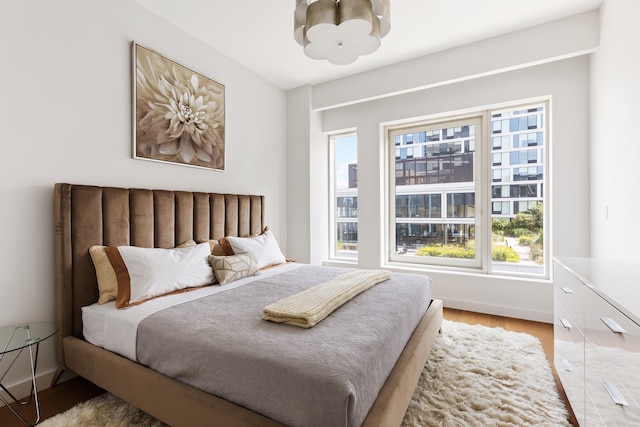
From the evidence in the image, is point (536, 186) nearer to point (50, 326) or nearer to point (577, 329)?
point (577, 329)

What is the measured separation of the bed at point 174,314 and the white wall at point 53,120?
4.9 inches

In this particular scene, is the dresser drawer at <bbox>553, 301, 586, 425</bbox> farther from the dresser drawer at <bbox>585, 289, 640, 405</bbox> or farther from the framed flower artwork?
the framed flower artwork

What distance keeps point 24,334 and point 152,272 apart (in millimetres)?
675

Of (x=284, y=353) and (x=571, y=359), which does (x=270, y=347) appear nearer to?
(x=284, y=353)

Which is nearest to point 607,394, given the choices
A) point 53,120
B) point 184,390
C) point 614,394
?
point 614,394

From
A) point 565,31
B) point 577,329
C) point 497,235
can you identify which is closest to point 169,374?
point 577,329

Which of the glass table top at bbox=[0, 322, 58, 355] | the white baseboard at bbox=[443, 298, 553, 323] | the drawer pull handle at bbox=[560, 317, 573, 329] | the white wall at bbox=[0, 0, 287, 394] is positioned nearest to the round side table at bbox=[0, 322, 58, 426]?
the glass table top at bbox=[0, 322, 58, 355]

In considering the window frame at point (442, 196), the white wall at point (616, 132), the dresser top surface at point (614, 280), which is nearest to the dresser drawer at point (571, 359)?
the dresser top surface at point (614, 280)

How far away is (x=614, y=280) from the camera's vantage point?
1.34 metres

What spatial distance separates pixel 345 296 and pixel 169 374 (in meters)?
0.98

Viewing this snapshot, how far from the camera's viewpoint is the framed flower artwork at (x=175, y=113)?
2.43 metres

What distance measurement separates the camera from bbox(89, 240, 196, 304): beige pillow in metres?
1.97

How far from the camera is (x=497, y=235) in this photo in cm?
339

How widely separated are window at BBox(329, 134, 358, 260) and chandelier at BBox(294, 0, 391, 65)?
7.54 feet
